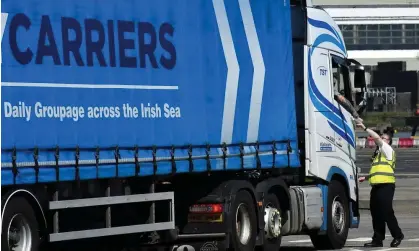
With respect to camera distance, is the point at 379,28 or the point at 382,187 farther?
the point at 379,28

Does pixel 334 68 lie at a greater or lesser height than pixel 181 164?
greater

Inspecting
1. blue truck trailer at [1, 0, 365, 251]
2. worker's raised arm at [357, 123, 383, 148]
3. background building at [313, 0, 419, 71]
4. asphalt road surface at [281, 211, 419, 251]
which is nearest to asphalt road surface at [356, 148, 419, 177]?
asphalt road surface at [281, 211, 419, 251]

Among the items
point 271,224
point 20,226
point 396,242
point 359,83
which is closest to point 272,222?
point 271,224

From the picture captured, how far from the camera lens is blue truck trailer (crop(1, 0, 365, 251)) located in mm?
12188

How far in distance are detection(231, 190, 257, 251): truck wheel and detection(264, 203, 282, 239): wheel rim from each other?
480mm

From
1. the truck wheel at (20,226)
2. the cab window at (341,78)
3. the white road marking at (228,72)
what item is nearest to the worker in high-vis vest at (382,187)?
the cab window at (341,78)

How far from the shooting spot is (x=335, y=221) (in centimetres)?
1847

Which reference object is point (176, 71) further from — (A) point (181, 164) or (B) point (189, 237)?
(B) point (189, 237)

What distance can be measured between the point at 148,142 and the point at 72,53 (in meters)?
1.72

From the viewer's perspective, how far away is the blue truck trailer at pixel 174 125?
12.2m

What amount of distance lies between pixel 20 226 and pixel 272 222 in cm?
523

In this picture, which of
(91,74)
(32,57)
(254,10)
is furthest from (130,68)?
(254,10)

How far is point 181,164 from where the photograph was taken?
1466cm

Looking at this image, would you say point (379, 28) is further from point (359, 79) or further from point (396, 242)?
point (396, 242)
